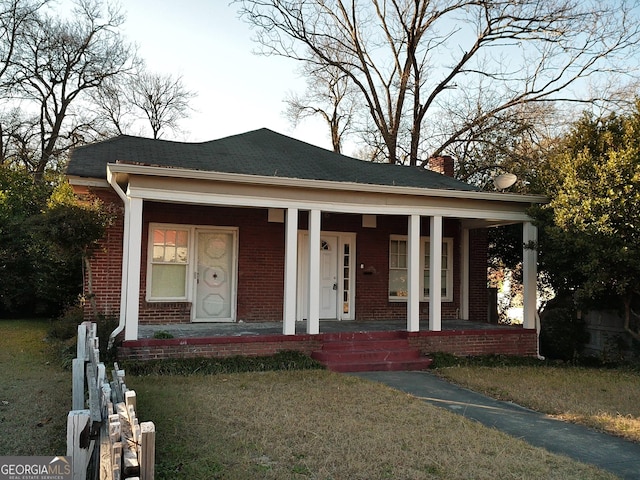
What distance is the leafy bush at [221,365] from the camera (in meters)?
8.09

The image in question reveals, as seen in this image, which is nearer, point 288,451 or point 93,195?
point 288,451

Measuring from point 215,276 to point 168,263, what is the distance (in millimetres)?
1043

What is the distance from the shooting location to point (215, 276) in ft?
37.4

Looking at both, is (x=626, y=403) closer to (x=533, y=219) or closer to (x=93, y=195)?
(x=533, y=219)

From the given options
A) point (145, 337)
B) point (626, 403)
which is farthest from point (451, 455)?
point (145, 337)

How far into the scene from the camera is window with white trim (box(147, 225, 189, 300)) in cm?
Result: 1091

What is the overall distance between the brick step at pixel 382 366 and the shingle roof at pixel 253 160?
12.5 feet

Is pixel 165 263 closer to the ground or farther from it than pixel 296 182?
closer to the ground

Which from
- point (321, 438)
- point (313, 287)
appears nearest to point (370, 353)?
point (313, 287)

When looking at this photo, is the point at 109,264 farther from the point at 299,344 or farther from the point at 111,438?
the point at 111,438

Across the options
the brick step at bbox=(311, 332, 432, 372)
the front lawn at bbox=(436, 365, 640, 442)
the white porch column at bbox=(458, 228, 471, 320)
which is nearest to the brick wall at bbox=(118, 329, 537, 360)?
the brick step at bbox=(311, 332, 432, 372)

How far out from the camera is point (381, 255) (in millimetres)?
12914

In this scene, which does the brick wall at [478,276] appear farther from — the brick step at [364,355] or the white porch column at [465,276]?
the brick step at [364,355]

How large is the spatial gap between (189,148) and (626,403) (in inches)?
399
